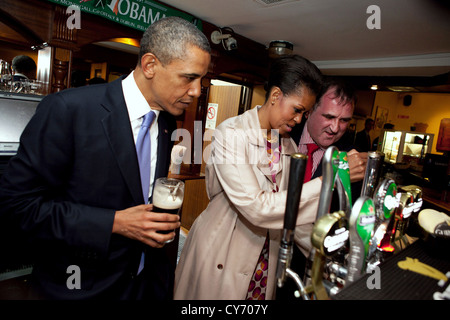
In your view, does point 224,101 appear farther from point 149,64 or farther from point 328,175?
point 328,175

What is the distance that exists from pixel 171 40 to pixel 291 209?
867 millimetres

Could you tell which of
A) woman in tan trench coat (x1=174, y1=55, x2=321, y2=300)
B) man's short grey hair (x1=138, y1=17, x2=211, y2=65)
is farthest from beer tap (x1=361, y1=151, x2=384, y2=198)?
man's short grey hair (x1=138, y1=17, x2=211, y2=65)

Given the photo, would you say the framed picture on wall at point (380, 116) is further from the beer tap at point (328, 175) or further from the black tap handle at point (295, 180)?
the black tap handle at point (295, 180)

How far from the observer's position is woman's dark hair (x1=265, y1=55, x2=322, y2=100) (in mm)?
1570

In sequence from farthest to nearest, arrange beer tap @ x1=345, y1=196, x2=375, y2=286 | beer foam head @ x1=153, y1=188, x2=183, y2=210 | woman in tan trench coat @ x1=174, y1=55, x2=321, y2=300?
woman in tan trench coat @ x1=174, y1=55, x2=321, y2=300
beer foam head @ x1=153, y1=188, x2=183, y2=210
beer tap @ x1=345, y1=196, x2=375, y2=286

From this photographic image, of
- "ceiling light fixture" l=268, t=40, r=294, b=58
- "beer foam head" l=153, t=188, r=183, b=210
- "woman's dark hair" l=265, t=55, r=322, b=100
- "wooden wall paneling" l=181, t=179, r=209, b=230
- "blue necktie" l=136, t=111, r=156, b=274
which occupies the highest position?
"ceiling light fixture" l=268, t=40, r=294, b=58

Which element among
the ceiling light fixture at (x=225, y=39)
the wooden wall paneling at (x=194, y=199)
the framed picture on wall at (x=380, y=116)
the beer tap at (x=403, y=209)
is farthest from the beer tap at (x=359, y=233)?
the framed picture on wall at (x=380, y=116)

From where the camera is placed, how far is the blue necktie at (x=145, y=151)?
128 centimetres

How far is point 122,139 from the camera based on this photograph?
1.18m

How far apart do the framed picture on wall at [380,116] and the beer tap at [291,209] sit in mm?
11124

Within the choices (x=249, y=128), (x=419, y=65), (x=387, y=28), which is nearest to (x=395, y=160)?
(x=419, y=65)

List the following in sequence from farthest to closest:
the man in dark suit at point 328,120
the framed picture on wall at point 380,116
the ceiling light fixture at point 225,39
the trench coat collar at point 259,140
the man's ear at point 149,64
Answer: the framed picture on wall at point 380,116 → the ceiling light fixture at point 225,39 → the man in dark suit at point 328,120 → the trench coat collar at point 259,140 → the man's ear at point 149,64

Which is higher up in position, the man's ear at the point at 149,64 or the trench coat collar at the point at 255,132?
the man's ear at the point at 149,64

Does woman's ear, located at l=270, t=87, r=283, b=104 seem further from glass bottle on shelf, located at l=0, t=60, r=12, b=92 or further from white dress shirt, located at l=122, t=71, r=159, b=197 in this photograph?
glass bottle on shelf, located at l=0, t=60, r=12, b=92
